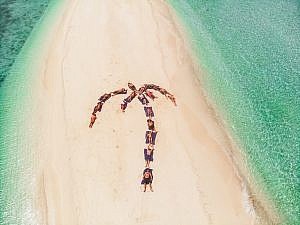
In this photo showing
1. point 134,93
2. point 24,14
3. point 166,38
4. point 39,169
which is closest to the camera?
point 39,169

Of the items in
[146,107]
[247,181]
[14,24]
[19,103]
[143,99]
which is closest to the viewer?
[247,181]

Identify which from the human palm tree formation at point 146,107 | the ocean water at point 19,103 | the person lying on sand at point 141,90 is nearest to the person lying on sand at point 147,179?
the human palm tree formation at point 146,107

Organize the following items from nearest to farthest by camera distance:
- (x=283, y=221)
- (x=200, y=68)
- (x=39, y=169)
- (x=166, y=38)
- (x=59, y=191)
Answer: (x=283, y=221) < (x=59, y=191) < (x=39, y=169) < (x=200, y=68) < (x=166, y=38)

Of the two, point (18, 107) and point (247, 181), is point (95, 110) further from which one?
point (247, 181)

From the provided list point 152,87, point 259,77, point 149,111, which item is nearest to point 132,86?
point 152,87

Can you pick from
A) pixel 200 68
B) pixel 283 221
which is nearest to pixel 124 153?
pixel 283 221

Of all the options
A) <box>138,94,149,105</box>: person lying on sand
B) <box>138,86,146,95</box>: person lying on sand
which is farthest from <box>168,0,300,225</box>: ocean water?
<box>138,94,149,105</box>: person lying on sand

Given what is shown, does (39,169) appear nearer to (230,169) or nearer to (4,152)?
(4,152)
